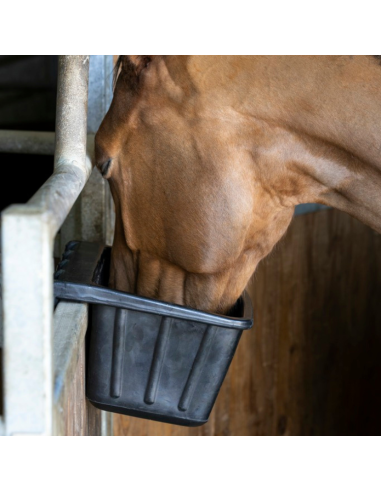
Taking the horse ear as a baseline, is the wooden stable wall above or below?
below

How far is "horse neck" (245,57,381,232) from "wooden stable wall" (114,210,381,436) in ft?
2.81

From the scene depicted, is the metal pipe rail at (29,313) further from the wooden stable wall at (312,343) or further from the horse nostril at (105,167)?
the wooden stable wall at (312,343)

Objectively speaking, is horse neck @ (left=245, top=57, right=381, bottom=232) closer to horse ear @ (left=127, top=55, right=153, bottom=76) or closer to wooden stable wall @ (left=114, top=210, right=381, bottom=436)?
horse ear @ (left=127, top=55, right=153, bottom=76)

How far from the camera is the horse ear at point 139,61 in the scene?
93 centimetres

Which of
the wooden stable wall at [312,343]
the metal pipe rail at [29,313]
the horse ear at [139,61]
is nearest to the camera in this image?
the metal pipe rail at [29,313]

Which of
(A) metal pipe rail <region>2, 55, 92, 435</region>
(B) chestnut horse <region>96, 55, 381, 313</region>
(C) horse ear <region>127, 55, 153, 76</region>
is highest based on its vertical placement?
(C) horse ear <region>127, 55, 153, 76</region>

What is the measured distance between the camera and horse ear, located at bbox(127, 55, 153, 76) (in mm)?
928

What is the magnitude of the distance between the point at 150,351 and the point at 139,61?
48cm

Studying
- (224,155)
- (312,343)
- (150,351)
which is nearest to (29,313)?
(150,351)

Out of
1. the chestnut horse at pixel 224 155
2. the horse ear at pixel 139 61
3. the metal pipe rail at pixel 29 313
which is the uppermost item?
the horse ear at pixel 139 61

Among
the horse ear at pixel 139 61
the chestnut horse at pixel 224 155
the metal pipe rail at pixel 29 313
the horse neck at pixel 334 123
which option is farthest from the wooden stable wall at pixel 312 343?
the metal pipe rail at pixel 29 313

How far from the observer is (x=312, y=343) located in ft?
7.65

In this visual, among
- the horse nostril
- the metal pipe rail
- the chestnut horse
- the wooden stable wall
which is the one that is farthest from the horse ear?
the wooden stable wall

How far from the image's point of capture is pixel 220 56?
0.88 metres
